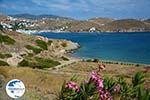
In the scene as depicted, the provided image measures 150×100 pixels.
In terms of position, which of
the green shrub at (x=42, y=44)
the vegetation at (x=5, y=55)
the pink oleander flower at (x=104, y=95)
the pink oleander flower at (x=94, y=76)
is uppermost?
the pink oleander flower at (x=94, y=76)

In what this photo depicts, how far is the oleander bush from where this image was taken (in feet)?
30.1

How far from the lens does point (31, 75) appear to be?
92.5ft

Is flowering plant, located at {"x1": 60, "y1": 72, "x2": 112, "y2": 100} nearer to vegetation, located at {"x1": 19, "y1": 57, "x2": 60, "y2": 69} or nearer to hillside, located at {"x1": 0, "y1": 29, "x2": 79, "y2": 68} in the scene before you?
hillside, located at {"x1": 0, "y1": 29, "x2": 79, "y2": 68}

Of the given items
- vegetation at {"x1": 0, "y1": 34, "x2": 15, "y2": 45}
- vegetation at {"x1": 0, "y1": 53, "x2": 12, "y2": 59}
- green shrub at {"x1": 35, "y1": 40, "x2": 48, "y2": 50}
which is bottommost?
green shrub at {"x1": 35, "y1": 40, "x2": 48, "y2": 50}

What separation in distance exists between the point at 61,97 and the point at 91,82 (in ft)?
3.34

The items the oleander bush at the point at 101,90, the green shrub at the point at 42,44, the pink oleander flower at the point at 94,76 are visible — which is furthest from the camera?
the green shrub at the point at 42,44

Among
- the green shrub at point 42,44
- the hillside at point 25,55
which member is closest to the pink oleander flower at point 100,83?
the hillside at point 25,55

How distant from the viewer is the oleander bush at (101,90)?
9.18 metres

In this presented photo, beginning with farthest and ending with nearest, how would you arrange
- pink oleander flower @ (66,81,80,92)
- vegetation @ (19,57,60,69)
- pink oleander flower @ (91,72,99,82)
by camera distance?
1. vegetation @ (19,57,60,69)
2. pink oleander flower @ (66,81,80,92)
3. pink oleander flower @ (91,72,99,82)

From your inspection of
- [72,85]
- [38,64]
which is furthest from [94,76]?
[38,64]

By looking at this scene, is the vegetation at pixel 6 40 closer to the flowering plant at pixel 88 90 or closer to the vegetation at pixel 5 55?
the vegetation at pixel 5 55

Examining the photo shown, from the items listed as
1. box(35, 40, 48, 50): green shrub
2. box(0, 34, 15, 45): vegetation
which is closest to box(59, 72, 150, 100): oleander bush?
box(0, 34, 15, 45): vegetation

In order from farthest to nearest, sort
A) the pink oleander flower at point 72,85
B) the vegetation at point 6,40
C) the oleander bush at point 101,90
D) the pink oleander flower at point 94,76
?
the vegetation at point 6,40
the pink oleander flower at point 72,85
the oleander bush at point 101,90
the pink oleander flower at point 94,76

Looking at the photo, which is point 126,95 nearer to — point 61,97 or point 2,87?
point 61,97
